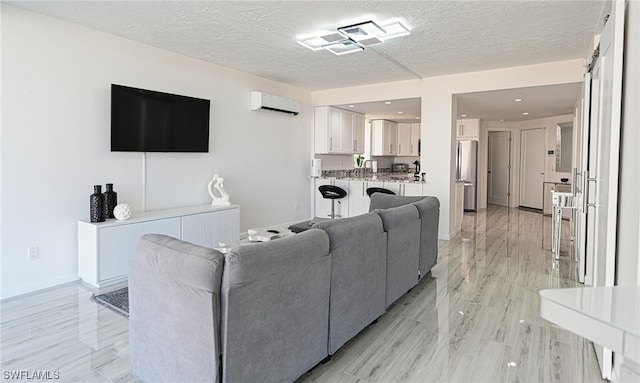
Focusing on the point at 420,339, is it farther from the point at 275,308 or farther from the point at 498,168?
the point at 498,168

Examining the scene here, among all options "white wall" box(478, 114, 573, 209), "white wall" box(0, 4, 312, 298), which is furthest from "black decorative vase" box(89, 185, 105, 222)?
"white wall" box(478, 114, 573, 209)

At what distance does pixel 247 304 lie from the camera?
1726 millimetres

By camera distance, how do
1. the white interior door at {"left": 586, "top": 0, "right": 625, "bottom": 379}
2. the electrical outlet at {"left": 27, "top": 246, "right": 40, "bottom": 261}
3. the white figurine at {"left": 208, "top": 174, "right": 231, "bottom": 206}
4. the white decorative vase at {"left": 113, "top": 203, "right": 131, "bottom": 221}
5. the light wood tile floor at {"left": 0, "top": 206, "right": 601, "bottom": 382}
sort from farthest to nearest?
the white figurine at {"left": 208, "top": 174, "right": 231, "bottom": 206} < the white decorative vase at {"left": 113, "top": 203, "right": 131, "bottom": 221} < the electrical outlet at {"left": 27, "top": 246, "right": 40, "bottom": 261} < the light wood tile floor at {"left": 0, "top": 206, "right": 601, "bottom": 382} < the white interior door at {"left": 586, "top": 0, "right": 625, "bottom": 379}

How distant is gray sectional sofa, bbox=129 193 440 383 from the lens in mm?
1673

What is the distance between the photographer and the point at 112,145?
3984 millimetres

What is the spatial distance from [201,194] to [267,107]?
178 cm

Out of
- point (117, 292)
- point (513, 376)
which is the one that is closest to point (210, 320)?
point (513, 376)

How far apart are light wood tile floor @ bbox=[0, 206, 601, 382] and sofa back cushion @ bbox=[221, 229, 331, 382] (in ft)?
0.99

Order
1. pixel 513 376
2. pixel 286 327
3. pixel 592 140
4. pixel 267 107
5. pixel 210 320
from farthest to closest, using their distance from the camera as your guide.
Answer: pixel 267 107 < pixel 592 140 < pixel 513 376 < pixel 286 327 < pixel 210 320

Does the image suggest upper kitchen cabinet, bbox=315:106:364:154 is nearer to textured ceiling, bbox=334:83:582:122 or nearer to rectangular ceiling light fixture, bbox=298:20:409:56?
textured ceiling, bbox=334:83:582:122

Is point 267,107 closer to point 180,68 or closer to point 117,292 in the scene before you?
point 180,68

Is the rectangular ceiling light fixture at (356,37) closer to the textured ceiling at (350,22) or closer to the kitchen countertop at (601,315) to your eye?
the textured ceiling at (350,22)

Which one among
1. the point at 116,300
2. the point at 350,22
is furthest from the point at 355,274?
the point at 350,22

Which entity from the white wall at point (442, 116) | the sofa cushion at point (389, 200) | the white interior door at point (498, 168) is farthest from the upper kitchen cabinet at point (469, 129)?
the sofa cushion at point (389, 200)
